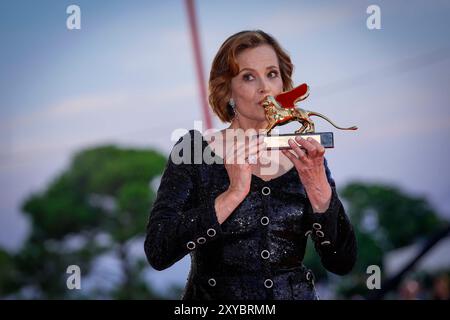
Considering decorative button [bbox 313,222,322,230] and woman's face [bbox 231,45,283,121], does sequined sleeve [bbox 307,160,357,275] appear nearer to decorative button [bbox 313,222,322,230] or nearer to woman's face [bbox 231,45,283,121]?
decorative button [bbox 313,222,322,230]

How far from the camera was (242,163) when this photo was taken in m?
1.56

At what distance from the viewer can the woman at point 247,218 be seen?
5.11 ft

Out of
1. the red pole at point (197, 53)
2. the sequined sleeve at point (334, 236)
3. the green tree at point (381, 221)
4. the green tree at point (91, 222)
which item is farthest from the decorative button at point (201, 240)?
the green tree at point (91, 222)

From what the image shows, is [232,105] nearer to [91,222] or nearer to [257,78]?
[257,78]

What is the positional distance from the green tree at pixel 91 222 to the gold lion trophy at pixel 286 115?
242 cm

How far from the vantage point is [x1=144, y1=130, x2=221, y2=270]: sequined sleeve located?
155 centimetres

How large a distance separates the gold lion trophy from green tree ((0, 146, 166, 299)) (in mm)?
2419

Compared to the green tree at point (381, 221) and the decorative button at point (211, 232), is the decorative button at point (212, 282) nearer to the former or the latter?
the decorative button at point (211, 232)

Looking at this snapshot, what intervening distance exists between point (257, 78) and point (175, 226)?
39cm

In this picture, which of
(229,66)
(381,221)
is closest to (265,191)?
(229,66)
